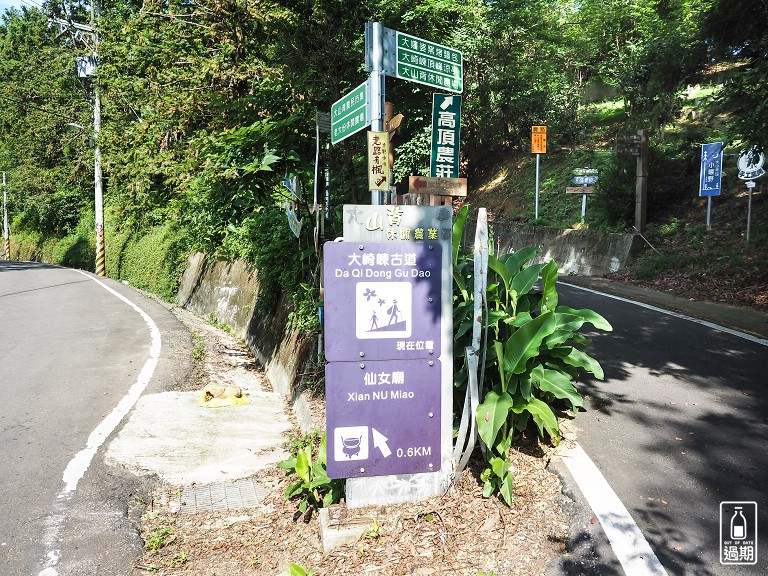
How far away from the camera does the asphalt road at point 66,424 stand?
4.16 metres

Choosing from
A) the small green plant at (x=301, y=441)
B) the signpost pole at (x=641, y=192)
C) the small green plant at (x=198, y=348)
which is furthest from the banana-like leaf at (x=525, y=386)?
the signpost pole at (x=641, y=192)

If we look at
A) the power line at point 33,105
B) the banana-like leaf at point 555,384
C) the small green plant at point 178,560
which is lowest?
the small green plant at point 178,560

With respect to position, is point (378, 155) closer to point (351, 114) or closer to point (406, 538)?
point (351, 114)

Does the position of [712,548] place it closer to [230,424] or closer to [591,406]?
[591,406]

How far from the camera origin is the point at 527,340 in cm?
424

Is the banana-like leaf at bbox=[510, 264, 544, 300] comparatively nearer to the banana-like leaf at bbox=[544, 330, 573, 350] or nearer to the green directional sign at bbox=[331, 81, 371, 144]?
the banana-like leaf at bbox=[544, 330, 573, 350]

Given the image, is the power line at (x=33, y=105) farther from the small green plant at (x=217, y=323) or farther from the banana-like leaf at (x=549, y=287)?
the banana-like leaf at (x=549, y=287)

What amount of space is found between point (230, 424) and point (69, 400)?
206cm

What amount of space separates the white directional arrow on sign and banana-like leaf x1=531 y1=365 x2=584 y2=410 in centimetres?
120

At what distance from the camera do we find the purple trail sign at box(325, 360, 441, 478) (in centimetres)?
387

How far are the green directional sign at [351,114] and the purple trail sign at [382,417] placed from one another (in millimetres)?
2568

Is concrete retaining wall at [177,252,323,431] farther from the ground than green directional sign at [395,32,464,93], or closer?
closer

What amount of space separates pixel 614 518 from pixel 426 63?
4.20 metres

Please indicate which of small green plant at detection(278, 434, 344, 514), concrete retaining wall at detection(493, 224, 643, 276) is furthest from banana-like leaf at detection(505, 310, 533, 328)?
concrete retaining wall at detection(493, 224, 643, 276)
